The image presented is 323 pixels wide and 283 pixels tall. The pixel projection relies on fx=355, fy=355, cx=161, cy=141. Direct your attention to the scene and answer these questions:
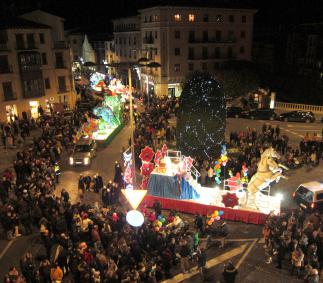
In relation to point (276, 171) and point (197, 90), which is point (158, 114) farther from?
point (276, 171)

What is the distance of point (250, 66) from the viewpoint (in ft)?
153

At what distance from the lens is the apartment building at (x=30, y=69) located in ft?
122

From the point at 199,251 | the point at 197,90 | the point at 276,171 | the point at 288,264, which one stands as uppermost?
the point at 197,90

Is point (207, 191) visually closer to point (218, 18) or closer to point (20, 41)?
point (20, 41)

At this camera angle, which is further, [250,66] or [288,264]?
[250,66]

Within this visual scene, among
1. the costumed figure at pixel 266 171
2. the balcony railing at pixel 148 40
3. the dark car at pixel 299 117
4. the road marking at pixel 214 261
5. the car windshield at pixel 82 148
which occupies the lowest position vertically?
the road marking at pixel 214 261

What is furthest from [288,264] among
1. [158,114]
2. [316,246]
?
[158,114]

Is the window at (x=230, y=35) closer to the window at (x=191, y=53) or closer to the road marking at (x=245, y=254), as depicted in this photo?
the window at (x=191, y=53)

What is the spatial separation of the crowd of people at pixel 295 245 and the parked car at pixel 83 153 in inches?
553

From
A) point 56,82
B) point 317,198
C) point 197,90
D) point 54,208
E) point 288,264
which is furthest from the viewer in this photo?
point 56,82

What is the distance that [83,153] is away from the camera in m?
25.0

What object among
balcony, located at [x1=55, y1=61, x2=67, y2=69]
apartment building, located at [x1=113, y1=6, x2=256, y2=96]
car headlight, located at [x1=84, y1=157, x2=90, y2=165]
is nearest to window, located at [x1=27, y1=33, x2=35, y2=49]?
balcony, located at [x1=55, y1=61, x2=67, y2=69]

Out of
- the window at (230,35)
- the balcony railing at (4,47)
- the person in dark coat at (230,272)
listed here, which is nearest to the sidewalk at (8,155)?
the balcony railing at (4,47)

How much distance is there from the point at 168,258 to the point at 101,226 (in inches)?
129
